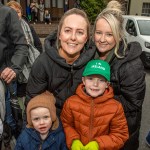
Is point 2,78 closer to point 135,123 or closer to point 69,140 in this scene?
point 69,140

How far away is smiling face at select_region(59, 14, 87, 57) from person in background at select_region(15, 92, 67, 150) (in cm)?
47

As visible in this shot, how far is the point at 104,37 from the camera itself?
93.4 inches

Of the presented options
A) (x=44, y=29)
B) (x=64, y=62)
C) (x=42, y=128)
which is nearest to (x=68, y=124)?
(x=42, y=128)

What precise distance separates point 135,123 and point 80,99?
0.55 m

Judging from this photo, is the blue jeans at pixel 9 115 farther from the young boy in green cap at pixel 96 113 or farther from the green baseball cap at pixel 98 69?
the green baseball cap at pixel 98 69

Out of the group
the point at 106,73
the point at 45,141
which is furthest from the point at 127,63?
the point at 45,141

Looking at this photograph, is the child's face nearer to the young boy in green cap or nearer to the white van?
the young boy in green cap

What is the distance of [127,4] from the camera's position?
26578 mm

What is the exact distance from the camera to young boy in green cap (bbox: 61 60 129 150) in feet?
7.34

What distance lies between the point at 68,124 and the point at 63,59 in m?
0.60

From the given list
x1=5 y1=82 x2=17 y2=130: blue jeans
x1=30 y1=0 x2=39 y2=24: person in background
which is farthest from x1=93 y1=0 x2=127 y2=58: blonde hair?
x1=30 y1=0 x2=39 y2=24: person in background

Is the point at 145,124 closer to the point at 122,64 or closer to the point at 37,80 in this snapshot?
the point at 122,64

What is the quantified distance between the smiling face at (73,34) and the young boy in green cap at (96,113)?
19cm

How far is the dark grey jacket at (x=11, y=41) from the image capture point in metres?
2.82
